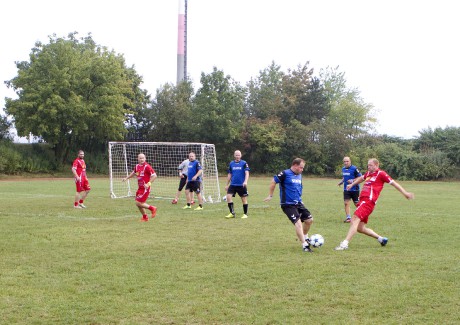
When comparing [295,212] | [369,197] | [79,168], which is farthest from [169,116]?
[369,197]

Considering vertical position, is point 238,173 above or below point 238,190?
above

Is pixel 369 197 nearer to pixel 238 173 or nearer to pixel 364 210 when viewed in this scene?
pixel 364 210

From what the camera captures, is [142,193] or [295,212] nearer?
[295,212]

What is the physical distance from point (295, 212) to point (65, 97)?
36.9 metres

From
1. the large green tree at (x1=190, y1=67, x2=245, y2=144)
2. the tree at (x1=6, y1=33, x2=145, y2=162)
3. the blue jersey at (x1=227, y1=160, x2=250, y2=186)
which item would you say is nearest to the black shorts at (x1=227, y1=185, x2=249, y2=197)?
the blue jersey at (x1=227, y1=160, x2=250, y2=186)

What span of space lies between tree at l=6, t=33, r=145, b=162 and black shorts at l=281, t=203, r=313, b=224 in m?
34.6

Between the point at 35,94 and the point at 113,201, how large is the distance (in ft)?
80.0

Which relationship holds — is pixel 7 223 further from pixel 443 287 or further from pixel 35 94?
pixel 35 94

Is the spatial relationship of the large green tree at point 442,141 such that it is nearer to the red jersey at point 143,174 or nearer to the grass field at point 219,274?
the grass field at point 219,274

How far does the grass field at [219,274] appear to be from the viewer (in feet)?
20.2

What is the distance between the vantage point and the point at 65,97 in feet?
144

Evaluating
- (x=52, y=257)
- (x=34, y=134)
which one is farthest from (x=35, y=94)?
(x=52, y=257)

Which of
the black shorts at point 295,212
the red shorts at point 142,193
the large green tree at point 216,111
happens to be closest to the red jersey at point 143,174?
the red shorts at point 142,193

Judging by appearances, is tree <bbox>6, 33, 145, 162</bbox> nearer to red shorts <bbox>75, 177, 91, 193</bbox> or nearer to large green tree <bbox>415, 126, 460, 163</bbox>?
red shorts <bbox>75, 177, 91, 193</bbox>
